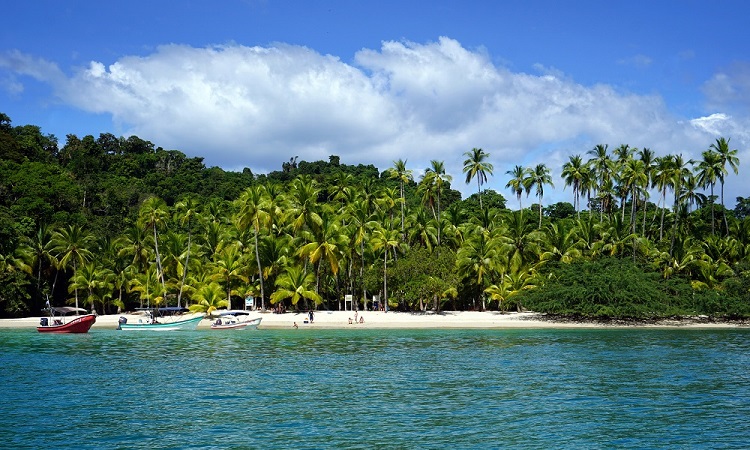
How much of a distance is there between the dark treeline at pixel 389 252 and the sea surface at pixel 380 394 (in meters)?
15.9

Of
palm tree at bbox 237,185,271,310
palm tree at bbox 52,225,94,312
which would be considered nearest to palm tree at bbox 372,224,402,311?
palm tree at bbox 237,185,271,310

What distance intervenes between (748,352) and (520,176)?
155ft

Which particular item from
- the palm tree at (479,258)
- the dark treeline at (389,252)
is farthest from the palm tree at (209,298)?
the palm tree at (479,258)

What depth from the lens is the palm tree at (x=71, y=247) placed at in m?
71.1

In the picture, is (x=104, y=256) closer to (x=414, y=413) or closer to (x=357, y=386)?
(x=357, y=386)

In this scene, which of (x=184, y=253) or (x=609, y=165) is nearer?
(x=184, y=253)

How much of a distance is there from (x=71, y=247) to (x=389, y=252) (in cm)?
3382

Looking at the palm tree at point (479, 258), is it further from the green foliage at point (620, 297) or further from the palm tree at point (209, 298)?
the palm tree at point (209, 298)

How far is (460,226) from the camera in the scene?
77.9m

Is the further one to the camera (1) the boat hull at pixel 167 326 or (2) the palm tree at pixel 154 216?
(2) the palm tree at pixel 154 216

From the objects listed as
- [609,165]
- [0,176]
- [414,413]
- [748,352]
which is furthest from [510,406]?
[0,176]

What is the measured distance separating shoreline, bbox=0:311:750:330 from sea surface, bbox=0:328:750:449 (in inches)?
521

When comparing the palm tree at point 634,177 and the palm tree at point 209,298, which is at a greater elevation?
A: the palm tree at point 634,177

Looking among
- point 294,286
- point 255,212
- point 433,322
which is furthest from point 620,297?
point 255,212
